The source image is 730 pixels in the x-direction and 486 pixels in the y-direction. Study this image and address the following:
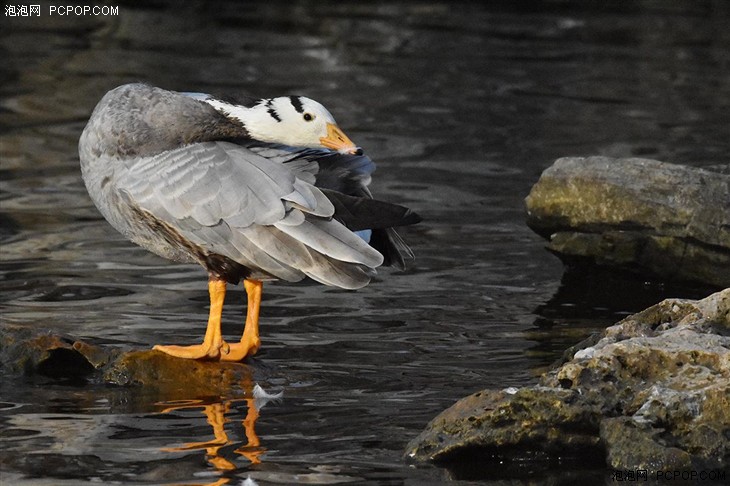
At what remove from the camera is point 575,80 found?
19.0 m

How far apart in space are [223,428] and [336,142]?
6.46 ft

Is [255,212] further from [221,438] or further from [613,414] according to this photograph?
[613,414]

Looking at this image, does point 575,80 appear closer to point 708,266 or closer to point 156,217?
point 708,266

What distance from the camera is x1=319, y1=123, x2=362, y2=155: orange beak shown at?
8031 millimetres

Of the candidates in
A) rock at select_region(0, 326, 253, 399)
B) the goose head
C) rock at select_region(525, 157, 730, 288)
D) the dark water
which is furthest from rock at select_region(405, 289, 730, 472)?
rock at select_region(525, 157, 730, 288)

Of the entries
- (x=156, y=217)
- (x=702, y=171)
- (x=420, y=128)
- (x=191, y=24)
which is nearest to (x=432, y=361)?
(x=156, y=217)

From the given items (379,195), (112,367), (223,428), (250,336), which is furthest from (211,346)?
(379,195)

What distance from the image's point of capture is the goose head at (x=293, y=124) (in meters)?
8.04

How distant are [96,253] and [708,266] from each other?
177 inches

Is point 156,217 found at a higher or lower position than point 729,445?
higher

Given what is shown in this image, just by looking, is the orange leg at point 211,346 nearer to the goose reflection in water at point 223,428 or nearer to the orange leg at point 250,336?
the orange leg at point 250,336

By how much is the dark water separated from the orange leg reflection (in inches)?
0.7

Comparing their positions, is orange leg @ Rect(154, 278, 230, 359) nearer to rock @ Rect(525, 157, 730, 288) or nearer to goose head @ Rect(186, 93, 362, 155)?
goose head @ Rect(186, 93, 362, 155)

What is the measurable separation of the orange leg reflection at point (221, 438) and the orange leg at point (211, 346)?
0.56 metres
